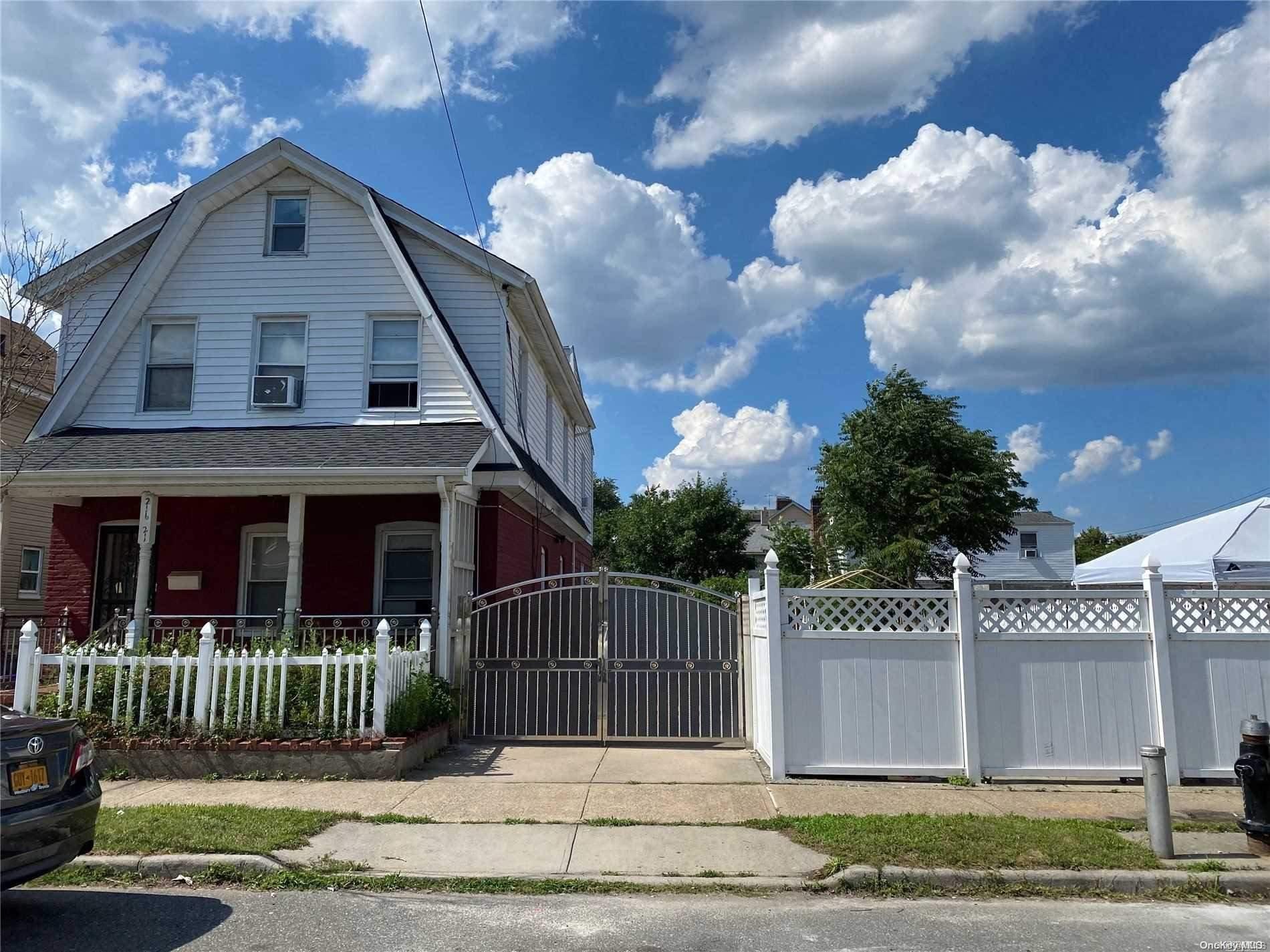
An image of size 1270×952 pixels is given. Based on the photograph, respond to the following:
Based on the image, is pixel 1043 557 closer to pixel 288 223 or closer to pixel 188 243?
pixel 288 223

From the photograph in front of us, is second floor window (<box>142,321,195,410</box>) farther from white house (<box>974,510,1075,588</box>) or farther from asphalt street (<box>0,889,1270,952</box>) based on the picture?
white house (<box>974,510,1075,588</box>)

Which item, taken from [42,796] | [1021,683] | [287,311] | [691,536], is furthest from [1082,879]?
[691,536]

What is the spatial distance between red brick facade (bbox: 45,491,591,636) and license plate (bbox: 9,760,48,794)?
8.21 metres

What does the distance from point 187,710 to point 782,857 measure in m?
6.53

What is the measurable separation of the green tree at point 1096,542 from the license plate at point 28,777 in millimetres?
73643

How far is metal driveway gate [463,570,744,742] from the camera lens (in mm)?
10820

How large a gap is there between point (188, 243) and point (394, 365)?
13.1ft

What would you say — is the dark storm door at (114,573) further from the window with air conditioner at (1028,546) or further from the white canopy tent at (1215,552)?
the window with air conditioner at (1028,546)

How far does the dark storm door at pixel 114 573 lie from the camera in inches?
563

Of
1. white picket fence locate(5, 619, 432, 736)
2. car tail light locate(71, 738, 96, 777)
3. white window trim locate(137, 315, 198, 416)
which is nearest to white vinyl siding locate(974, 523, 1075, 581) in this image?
white window trim locate(137, 315, 198, 416)

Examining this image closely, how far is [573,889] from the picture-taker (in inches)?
233

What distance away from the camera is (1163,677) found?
8930mm

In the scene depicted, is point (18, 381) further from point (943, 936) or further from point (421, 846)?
point (943, 936)

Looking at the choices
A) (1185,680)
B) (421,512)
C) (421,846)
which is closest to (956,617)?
(1185,680)
